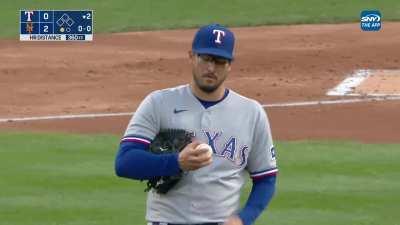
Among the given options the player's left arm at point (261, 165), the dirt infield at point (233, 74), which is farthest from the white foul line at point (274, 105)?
the player's left arm at point (261, 165)

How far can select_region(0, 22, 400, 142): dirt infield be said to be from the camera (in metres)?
15.3

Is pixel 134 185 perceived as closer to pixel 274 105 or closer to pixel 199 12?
pixel 274 105

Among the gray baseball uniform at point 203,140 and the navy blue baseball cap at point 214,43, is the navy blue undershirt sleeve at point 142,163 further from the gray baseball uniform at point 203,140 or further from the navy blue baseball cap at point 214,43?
the navy blue baseball cap at point 214,43

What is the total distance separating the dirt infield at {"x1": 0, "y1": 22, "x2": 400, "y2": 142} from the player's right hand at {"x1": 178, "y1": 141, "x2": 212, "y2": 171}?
30.3 feet

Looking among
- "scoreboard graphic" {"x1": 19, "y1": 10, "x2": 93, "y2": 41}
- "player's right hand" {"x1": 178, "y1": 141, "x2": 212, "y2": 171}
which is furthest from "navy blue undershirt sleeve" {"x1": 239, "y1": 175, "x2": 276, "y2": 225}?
"scoreboard graphic" {"x1": 19, "y1": 10, "x2": 93, "y2": 41}

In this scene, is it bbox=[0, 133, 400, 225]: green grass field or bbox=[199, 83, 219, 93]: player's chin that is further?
bbox=[0, 133, 400, 225]: green grass field

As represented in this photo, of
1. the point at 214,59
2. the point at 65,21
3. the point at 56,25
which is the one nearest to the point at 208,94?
the point at 214,59

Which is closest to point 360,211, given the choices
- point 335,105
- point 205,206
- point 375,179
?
point 375,179

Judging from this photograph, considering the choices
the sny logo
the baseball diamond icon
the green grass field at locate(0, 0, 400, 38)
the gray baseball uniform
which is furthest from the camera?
the green grass field at locate(0, 0, 400, 38)

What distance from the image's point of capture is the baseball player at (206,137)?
16.5ft

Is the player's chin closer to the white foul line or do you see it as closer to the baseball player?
the baseball player

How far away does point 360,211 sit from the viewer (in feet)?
32.1

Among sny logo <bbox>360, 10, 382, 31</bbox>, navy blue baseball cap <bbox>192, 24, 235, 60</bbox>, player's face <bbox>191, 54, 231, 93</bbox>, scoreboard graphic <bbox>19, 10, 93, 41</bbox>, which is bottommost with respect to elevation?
scoreboard graphic <bbox>19, 10, 93, 41</bbox>

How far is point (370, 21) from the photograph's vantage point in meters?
26.0
